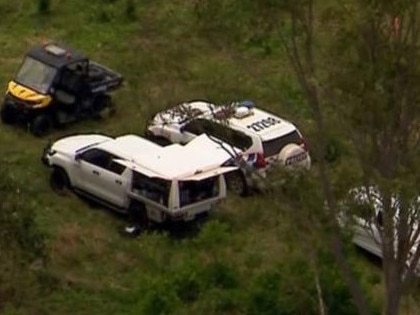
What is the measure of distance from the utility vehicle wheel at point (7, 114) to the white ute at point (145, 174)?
2.07 metres

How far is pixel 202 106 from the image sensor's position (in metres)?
19.0

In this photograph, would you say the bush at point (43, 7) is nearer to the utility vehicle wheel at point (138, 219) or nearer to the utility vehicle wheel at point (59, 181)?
the utility vehicle wheel at point (59, 181)

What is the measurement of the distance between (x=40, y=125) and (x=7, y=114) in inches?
27.5

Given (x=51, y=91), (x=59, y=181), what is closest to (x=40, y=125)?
(x=51, y=91)

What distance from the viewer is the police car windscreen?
22547 millimetres

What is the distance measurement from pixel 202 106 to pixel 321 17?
5593 millimetres

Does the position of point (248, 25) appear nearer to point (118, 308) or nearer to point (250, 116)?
point (118, 308)

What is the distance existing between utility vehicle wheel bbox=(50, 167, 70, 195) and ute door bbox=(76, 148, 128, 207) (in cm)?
31

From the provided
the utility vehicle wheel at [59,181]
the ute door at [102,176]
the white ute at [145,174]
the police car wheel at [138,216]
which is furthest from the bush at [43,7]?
the police car wheel at [138,216]

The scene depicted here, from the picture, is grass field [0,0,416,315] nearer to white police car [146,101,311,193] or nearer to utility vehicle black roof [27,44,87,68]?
white police car [146,101,311,193]

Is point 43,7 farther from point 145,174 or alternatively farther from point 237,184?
point 145,174

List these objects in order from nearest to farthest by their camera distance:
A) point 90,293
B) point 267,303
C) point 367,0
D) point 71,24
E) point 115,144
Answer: point 367,0, point 267,303, point 90,293, point 115,144, point 71,24

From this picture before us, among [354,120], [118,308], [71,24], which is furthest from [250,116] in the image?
[354,120]

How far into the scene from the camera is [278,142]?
22766mm
